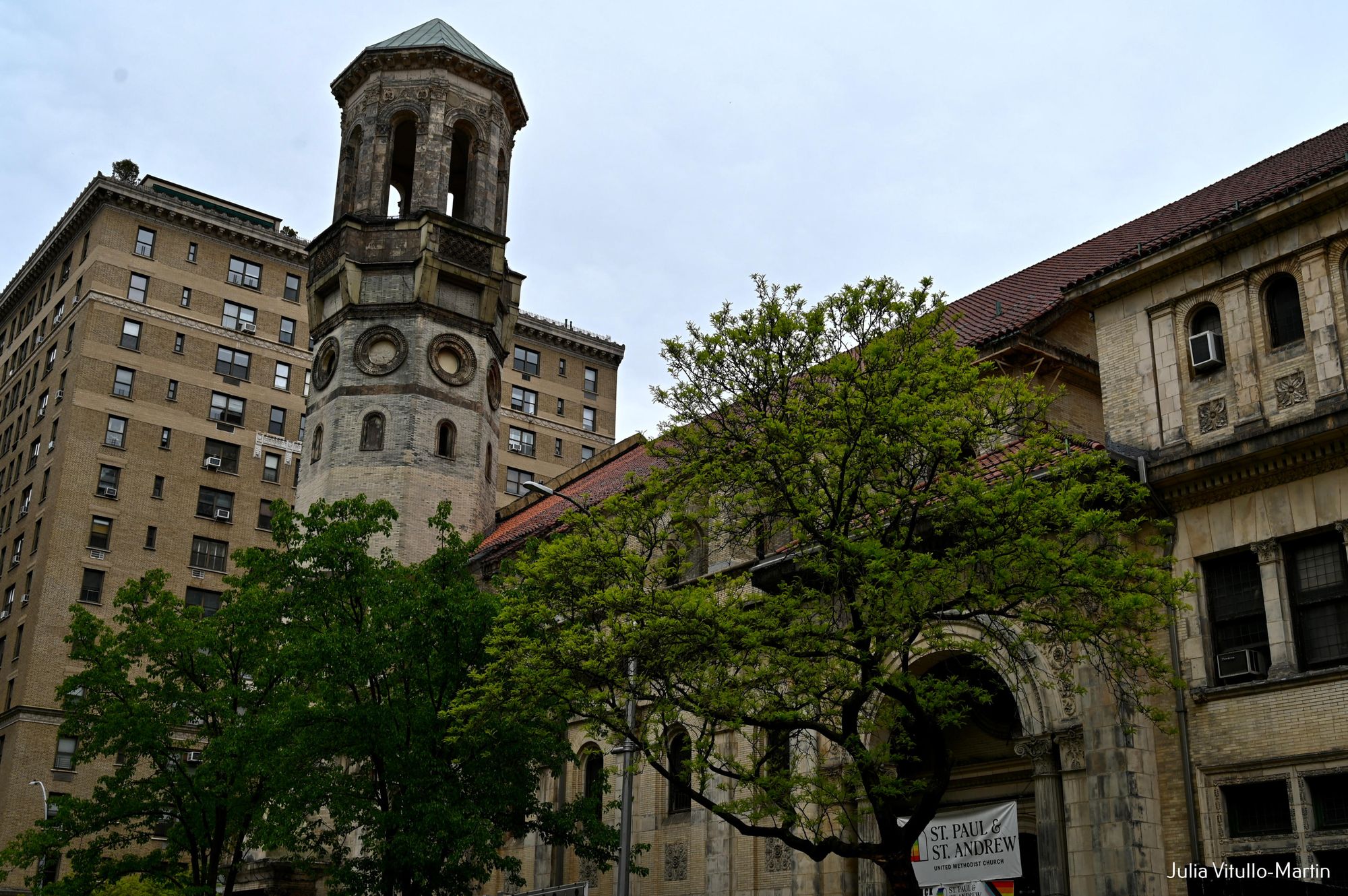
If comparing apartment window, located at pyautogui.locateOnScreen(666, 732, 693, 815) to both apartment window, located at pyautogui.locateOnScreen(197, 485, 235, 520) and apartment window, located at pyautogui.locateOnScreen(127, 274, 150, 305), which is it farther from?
apartment window, located at pyautogui.locateOnScreen(127, 274, 150, 305)

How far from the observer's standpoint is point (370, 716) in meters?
25.1

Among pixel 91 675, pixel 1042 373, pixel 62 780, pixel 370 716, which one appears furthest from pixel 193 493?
pixel 1042 373

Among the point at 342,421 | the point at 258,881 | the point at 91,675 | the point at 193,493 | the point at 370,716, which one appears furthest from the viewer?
the point at 193,493

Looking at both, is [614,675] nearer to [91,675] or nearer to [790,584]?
[790,584]

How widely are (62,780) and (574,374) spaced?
36.1 metres

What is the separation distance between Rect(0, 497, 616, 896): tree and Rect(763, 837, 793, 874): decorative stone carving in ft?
11.9

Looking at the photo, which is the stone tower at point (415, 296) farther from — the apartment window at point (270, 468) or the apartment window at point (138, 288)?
the apartment window at point (270, 468)

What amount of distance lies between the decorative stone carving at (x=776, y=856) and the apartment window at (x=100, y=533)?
45665 millimetres

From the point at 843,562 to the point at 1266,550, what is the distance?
7.04 metres

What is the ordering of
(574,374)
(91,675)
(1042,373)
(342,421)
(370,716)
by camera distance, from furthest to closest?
(574,374), (342,421), (91,675), (1042,373), (370,716)

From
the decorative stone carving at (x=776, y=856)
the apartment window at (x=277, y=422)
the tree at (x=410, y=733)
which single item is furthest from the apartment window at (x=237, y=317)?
the decorative stone carving at (x=776, y=856)

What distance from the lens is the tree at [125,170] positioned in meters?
72.9

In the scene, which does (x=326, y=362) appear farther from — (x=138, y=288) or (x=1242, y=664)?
(x=1242, y=664)

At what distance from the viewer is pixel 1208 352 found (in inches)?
869
